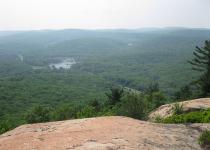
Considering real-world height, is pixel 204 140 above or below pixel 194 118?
above

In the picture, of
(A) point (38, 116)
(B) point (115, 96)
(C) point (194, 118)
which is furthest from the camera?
(B) point (115, 96)

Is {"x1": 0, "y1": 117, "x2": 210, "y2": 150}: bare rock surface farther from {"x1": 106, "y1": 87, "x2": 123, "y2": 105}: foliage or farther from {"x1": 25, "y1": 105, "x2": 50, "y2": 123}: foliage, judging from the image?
{"x1": 106, "y1": 87, "x2": 123, "y2": 105}: foliage

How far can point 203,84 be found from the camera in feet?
133

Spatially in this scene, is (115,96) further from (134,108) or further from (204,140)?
(204,140)

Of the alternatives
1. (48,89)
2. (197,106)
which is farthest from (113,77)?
(197,106)

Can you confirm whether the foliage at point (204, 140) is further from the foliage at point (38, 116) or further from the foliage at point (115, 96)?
the foliage at point (38, 116)

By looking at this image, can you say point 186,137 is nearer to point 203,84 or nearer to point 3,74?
point 203,84

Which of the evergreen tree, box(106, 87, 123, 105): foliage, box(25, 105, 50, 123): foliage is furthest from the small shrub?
box(25, 105, 50, 123): foliage

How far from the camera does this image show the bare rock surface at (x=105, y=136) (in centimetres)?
1281

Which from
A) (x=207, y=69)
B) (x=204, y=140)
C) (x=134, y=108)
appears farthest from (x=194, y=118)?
(x=207, y=69)

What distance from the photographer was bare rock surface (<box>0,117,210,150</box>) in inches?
504

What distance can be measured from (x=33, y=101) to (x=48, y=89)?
23.2 meters

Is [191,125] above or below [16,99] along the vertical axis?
above

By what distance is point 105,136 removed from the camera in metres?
13.8
